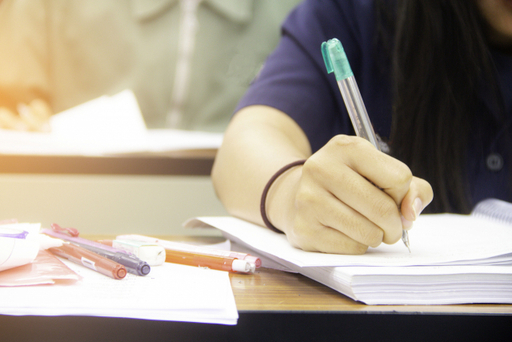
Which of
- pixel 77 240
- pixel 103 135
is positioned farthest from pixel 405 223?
pixel 103 135

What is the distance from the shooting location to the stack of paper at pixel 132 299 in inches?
7.7

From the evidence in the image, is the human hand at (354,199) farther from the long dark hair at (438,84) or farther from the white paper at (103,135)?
the white paper at (103,135)

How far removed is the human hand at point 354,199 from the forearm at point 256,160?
1.3 inches

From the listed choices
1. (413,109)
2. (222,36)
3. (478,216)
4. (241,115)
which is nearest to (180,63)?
(222,36)

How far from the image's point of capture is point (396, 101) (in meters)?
0.54

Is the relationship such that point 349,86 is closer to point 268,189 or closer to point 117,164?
point 268,189

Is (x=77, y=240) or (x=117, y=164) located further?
(x=117, y=164)

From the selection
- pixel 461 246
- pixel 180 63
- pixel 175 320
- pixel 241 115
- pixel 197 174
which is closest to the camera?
pixel 175 320

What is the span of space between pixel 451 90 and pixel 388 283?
38 centimetres

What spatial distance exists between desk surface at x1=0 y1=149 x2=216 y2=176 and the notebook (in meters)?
0.51

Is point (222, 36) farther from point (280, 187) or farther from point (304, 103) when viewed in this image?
point (280, 187)

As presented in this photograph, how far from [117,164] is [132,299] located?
629mm

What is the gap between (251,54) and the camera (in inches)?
44.9

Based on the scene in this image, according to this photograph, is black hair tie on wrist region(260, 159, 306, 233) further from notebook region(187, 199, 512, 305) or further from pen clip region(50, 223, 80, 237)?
pen clip region(50, 223, 80, 237)
